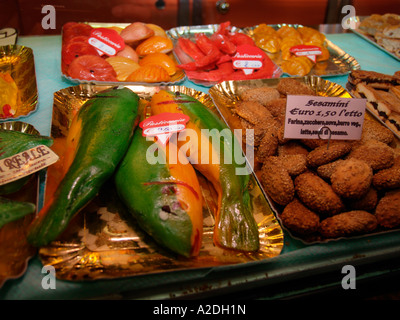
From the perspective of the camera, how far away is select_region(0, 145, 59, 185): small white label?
1070 mm

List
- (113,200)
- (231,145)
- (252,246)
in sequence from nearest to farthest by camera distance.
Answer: (252,246)
(113,200)
(231,145)

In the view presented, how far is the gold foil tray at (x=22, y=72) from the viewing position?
62.3 inches

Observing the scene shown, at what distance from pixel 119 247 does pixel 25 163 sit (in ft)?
1.39

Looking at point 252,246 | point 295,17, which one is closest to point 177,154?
point 252,246

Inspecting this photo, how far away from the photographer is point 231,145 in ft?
4.27

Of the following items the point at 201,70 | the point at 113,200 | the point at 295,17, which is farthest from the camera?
the point at 295,17

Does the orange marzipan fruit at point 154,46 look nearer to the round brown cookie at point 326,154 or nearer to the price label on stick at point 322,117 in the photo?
the price label on stick at point 322,117

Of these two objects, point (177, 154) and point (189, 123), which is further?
point (189, 123)

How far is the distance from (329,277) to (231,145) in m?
0.62

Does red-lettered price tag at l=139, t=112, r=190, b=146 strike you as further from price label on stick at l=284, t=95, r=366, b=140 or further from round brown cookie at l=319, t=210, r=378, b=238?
round brown cookie at l=319, t=210, r=378, b=238

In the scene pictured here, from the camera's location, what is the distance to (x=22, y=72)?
1806 mm

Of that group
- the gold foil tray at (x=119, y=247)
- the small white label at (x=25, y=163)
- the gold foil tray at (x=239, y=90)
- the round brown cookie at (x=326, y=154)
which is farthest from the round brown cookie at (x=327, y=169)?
the small white label at (x=25, y=163)

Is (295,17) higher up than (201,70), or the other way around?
(295,17)
